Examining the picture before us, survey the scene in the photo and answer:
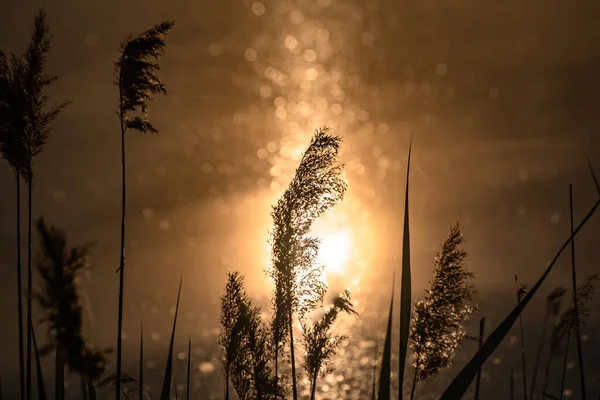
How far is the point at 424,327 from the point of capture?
371cm

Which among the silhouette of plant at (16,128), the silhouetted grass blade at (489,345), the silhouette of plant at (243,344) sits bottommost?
the silhouetted grass blade at (489,345)

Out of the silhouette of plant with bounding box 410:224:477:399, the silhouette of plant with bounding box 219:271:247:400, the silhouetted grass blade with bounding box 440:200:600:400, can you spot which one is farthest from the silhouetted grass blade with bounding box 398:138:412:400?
the silhouette of plant with bounding box 219:271:247:400

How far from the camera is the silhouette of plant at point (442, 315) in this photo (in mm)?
3701

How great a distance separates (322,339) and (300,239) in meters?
0.70

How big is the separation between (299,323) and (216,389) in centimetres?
10884

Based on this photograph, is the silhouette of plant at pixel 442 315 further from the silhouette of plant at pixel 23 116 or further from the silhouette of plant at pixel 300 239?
the silhouette of plant at pixel 23 116

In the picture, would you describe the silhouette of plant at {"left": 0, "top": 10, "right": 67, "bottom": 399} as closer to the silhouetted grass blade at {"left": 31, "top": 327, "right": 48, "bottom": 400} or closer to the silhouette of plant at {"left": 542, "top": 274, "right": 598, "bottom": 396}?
the silhouetted grass blade at {"left": 31, "top": 327, "right": 48, "bottom": 400}

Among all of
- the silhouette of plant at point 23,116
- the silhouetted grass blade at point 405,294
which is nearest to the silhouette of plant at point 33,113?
the silhouette of plant at point 23,116

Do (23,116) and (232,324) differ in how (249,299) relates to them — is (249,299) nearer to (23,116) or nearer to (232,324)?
(232,324)

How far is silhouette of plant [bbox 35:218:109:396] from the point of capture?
411cm

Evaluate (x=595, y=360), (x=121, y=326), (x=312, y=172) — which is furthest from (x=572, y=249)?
(x=595, y=360)

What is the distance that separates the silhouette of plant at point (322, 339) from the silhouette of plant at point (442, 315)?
0.53m

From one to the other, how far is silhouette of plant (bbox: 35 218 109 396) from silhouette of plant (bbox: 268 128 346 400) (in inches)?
49.7

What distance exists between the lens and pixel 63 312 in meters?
4.10
